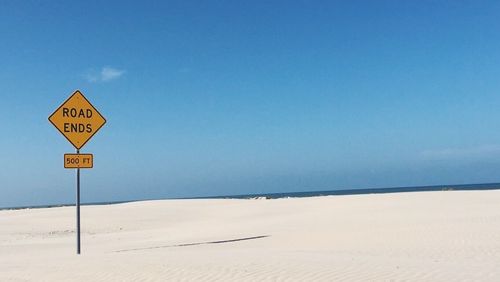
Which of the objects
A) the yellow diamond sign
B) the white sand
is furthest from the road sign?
the white sand

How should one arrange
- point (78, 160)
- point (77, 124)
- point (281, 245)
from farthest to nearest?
point (281, 245), point (77, 124), point (78, 160)

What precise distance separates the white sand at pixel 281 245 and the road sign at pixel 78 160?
8.02 feet

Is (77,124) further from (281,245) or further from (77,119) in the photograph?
(281,245)

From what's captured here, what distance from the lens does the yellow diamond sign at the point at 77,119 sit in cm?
1370

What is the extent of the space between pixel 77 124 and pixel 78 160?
102 centimetres

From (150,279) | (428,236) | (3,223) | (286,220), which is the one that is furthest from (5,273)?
(3,223)

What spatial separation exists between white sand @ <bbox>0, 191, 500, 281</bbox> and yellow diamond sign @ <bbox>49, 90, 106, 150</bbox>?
3275 mm

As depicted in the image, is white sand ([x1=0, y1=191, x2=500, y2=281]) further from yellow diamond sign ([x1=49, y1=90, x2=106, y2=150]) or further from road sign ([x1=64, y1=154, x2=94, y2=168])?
yellow diamond sign ([x1=49, y1=90, x2=106, y2=150])

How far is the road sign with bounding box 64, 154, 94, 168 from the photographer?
13682 mm

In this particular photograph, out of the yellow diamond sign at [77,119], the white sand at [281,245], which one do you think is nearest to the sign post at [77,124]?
the yellow diamond sign at [77,119]

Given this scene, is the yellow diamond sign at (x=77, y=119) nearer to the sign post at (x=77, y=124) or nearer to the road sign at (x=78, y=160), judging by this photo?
the sign post at (x=77, y=124)

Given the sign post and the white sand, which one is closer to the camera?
the white sand

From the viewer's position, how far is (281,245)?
1546 cm

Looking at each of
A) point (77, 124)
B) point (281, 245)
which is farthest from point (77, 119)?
point (281, 245)
